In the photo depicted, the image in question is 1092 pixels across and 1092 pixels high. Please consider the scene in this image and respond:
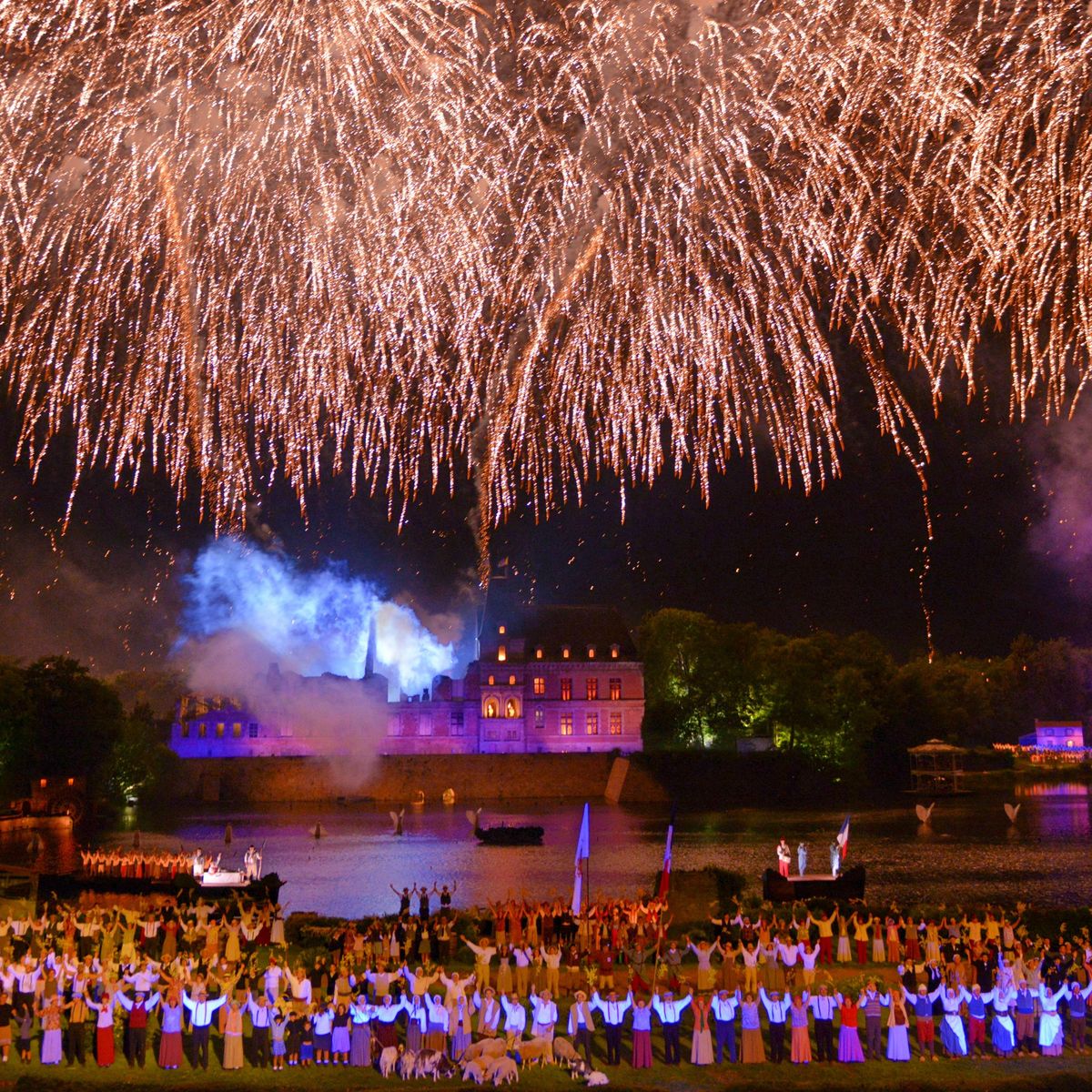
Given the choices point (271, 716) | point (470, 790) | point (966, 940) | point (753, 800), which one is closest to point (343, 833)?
point (470, 790)

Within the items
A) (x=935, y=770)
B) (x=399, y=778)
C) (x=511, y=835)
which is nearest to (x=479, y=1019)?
(x=511, y=835)

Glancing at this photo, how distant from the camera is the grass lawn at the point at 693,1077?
13.9 m

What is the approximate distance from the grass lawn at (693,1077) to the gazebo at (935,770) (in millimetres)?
61656

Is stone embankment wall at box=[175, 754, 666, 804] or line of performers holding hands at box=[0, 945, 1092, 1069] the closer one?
line of performers holding hands at box=[0, 945, 1092, 1069]

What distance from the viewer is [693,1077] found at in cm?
1445

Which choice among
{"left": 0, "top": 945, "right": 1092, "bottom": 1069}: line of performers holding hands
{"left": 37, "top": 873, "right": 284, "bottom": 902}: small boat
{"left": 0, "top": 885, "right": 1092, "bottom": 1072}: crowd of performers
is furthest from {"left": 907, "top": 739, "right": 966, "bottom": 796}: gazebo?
{"left": 0, "top": 945, "right": 1092, "bottom": 1069}: line of performers holding hands

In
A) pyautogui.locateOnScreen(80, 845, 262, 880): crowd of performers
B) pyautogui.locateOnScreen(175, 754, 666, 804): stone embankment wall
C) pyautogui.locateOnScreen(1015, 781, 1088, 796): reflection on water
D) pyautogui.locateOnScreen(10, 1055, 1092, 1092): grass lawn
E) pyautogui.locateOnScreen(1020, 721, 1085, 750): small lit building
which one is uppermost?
pyautogui.locateOnScreen(1020, 721, 1085, 750): small lit building

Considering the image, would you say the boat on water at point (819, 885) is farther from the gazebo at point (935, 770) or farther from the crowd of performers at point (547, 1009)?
the gazebo at point (935, 770)

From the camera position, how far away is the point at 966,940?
18672mm

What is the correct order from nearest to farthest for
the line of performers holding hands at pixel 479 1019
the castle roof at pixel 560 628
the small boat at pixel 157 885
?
the line of performers holding hands at pixel 479 1019 < the small boat at pixel 157 885 < the castle roof at pixel 560 628

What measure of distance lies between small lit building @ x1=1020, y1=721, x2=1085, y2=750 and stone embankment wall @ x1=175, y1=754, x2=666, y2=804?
50.0 meters

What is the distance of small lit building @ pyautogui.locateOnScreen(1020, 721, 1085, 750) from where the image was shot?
105 meters

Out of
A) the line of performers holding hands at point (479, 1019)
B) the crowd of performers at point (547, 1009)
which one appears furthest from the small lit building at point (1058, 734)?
the line of performers holding hands at point (479, 1019)

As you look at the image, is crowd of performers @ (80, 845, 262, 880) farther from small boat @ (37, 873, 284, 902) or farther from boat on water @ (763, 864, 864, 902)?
boat on water @ (763, 864, 864, 902)
